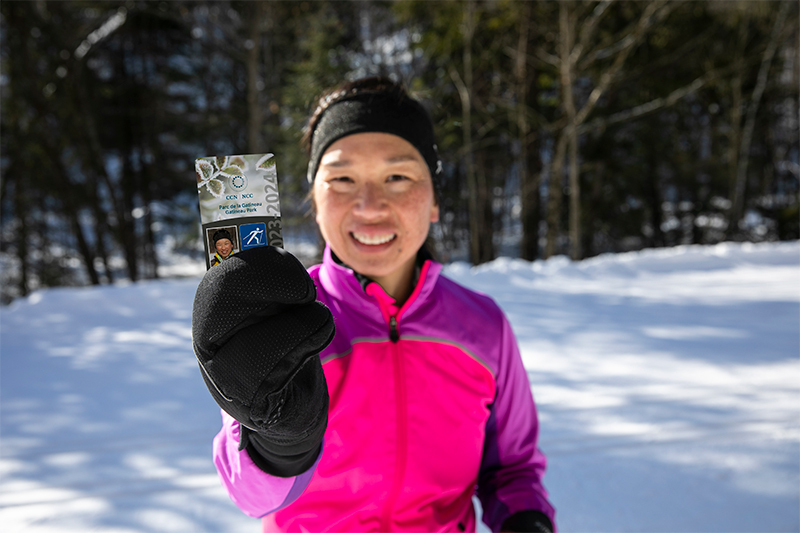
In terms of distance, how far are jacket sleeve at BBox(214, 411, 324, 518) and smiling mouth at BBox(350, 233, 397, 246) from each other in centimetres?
48

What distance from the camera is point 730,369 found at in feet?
10.1

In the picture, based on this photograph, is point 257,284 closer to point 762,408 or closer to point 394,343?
point 394,343

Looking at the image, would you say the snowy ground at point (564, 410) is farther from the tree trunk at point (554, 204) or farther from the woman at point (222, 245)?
the tree trunk at point (554, 204)

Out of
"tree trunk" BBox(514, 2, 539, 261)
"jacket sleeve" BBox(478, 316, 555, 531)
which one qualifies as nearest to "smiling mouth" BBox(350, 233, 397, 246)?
"jacket sleeve" BBox(478, 316, 555, 531)

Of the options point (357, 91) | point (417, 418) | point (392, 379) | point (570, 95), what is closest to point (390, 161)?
point (357, 91)

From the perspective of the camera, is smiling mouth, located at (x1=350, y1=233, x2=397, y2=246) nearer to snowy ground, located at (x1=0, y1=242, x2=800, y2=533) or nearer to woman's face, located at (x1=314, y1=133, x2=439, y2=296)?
woman's face, located at (x1=314, y1=133, x2=439, y2=296)

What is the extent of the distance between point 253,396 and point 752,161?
20307 millimetres

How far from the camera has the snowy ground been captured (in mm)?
1883

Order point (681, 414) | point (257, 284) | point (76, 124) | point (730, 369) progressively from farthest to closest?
point (76, 124) → point (730, 369) → point (681, 414) → point (257, 284)

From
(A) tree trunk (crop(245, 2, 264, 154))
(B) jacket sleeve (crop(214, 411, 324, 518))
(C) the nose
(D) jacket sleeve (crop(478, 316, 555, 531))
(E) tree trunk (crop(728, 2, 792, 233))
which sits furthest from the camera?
(E) tree trunk (crop(728, 2, 792, 233))

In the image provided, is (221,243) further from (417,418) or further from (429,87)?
(429,87)

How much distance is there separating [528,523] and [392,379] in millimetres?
500

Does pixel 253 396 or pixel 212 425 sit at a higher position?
pixel 253 396

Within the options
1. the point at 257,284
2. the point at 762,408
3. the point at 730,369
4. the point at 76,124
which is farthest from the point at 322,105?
the point at 76,124
